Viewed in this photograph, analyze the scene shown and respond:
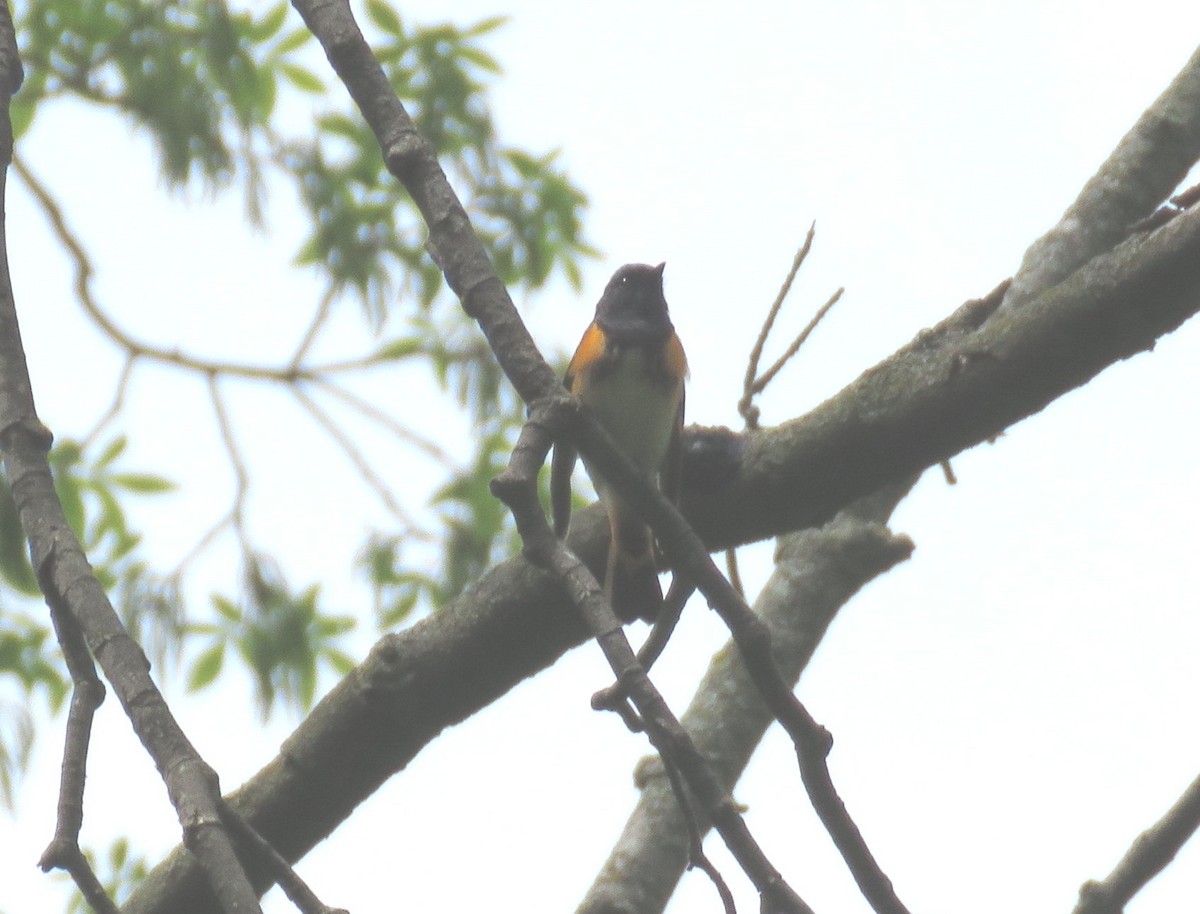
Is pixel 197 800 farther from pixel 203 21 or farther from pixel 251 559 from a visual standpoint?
pixel 203 21

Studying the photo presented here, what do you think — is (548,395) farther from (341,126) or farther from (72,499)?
(341,126)

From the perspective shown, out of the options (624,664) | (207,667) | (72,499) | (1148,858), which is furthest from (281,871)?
(207,667)

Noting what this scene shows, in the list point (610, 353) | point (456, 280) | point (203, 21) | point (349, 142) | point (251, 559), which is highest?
point (203, 21)

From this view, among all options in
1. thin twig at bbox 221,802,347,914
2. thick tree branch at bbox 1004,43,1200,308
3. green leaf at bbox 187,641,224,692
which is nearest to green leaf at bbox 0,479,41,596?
green leaf at bbox 187,641,224,692

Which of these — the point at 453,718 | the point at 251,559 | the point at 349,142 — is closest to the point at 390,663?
the point at 453,718

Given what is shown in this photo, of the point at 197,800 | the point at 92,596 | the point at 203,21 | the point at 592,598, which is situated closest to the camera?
the point at 197,800

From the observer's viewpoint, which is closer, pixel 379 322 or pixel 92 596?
pixel 92 596

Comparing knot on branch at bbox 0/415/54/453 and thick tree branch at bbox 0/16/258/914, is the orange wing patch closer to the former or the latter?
thick tree branch at bbox 0/16/258/914

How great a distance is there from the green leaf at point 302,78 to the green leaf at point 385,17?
0.35 meters

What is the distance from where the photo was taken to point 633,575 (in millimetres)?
3738

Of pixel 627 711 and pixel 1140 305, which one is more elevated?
pixel 1140 305

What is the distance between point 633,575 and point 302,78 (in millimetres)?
2948

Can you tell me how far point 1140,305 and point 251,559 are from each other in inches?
130

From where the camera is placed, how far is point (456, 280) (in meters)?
2.01
